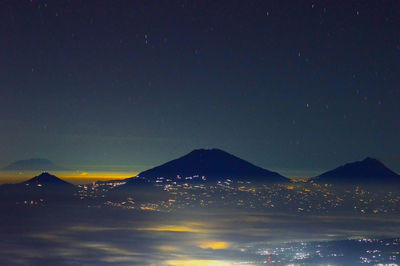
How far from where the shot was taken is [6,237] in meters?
132

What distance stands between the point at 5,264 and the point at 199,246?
117ft

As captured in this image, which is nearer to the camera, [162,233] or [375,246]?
[375,246]

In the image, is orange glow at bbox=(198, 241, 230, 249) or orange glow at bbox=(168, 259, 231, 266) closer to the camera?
orange glow at bbox=(168, 259, 231, 266)

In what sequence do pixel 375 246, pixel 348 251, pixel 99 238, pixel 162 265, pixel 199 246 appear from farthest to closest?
1. pixel 99 238
2. pixel 199 246
3. pixel 375 246
4. pixel 348 251
5. pixel 162 265

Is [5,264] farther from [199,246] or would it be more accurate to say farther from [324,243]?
[324,243]

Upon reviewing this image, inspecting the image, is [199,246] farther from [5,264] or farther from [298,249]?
[5,264]

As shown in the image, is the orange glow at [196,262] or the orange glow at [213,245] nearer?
the orange glow at [196,262]

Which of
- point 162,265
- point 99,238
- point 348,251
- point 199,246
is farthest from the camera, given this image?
point 99,238

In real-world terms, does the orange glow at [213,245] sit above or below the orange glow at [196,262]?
below

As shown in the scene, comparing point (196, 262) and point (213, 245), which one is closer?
point (196, 262)

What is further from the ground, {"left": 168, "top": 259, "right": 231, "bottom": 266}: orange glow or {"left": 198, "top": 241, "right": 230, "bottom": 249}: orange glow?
{"left": 168, "top": 259, "right": 231, "bottom": 266}: orange glow

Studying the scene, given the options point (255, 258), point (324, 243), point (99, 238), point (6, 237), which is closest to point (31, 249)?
point (99, 238)

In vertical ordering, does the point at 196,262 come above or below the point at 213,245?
above

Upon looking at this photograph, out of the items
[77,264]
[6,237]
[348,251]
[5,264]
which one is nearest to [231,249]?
[348,251]
